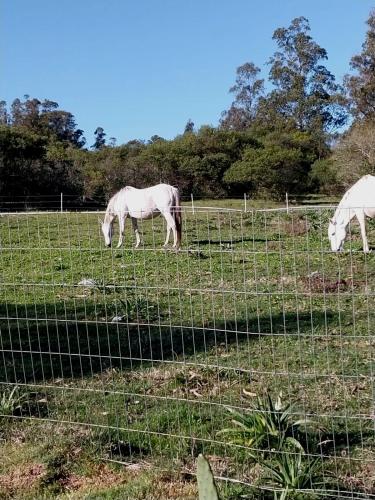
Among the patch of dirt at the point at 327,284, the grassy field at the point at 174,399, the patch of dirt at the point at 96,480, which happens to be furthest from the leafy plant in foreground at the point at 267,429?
the patch of dirt at the point at 327,284

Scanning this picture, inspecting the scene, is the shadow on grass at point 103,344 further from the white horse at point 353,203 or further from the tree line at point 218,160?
the tree line at point 218,160

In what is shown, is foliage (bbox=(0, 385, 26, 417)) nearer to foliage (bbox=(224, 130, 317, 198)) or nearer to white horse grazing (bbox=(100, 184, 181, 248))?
white horse grazing (bbox=(100, 184, 181, 248))

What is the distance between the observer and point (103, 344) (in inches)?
298

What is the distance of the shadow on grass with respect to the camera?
6.35m

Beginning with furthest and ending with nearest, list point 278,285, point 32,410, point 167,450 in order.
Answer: point 278,285 < point 32,410 < point 167,450

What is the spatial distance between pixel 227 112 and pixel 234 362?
205 ft

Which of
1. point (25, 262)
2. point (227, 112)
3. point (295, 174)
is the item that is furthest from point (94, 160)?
point (25, 262)

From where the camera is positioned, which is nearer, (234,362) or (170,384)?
(170,384)

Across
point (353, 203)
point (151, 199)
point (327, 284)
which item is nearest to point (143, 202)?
point (151, 199)

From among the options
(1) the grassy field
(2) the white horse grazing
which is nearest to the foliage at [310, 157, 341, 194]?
(2) the white horse grazing

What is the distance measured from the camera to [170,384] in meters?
6.07

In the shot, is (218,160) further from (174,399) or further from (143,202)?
(174,399)

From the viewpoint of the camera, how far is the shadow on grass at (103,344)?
6352 millimetres

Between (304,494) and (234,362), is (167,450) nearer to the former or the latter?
(304,494)
